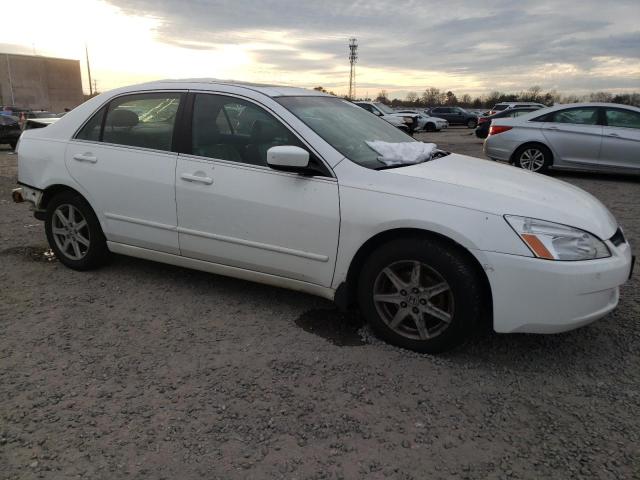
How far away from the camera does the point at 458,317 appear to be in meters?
2.87

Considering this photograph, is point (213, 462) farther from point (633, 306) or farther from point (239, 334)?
point (633, 306)

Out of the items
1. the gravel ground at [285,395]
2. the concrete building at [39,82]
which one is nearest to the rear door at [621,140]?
the gravel ground at [285,395]

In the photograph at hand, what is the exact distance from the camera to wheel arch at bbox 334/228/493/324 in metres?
2.87

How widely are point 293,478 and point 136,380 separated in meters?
1.16

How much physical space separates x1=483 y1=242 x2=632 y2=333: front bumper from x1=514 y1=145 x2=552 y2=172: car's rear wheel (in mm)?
7585

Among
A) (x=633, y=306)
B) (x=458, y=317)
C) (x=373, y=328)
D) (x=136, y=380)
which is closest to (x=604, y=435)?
(x=458, y=317)

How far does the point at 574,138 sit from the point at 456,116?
30.7m

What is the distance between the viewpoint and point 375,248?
3127 millimetres

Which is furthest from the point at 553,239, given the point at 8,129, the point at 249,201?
the point at 8,129

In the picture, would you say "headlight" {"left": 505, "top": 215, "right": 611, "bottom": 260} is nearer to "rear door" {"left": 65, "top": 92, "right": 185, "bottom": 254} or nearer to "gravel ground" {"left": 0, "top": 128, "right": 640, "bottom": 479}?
"gravel ground" {"left": 0, "top": 128, "right": 640, "bottom": 479}

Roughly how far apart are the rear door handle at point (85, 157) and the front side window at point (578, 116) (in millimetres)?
8664

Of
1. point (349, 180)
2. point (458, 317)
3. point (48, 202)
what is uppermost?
point (349, 180)

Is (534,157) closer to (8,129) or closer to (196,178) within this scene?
(196,178)

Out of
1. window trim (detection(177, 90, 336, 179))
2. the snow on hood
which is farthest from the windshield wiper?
window trim (detection(177, 90, 336, 179))
